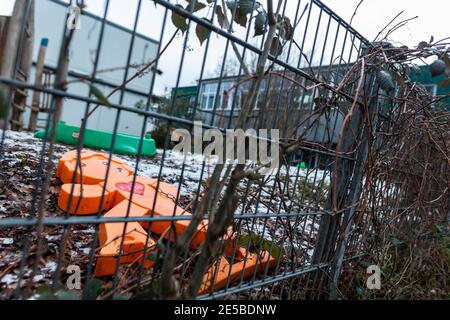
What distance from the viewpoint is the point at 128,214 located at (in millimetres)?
1191

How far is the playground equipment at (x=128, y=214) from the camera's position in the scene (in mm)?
1551

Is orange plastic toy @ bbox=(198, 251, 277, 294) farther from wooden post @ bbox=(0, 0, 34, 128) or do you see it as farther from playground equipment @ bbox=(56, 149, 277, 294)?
wooden post @ bbox=(0, 0, 34, 128)

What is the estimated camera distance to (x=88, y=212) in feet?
7.33

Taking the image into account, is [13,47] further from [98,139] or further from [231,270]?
[98,139]
